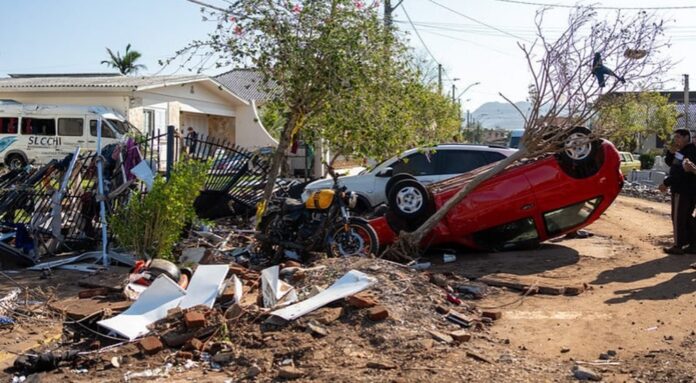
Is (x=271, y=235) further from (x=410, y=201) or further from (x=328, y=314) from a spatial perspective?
(x=328, y=314)

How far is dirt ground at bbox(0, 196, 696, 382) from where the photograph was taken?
199 inches

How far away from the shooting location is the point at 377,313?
19.2ft

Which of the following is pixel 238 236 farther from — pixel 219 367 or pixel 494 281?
pixel 219 367

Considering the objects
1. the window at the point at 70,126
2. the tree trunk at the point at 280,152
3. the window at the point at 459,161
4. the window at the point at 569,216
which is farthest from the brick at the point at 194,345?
the window at the point at 70,126

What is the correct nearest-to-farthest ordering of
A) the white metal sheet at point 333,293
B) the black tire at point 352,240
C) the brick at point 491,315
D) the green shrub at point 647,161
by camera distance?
1. the white metal sheet at point 333,293
2. the brick at point 491,315
3. the black tire at point 352,240
4. the green shrub at point 647,161

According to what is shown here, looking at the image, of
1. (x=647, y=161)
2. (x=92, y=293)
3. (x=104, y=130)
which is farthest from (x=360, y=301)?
(x=647, y=161)

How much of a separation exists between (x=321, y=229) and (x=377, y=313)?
327 cm

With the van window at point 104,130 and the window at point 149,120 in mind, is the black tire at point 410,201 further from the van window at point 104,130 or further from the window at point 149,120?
the window at point 149,120

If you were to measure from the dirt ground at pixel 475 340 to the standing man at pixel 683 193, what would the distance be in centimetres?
160

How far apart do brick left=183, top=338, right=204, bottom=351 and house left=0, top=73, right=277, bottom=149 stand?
20.3m

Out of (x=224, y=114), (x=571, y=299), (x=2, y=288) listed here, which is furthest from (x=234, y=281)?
(x=224, y=114)

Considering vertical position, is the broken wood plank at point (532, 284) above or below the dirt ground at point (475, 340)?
above

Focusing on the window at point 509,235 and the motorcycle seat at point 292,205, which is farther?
the window at point 509,235

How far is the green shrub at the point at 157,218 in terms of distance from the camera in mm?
8805
